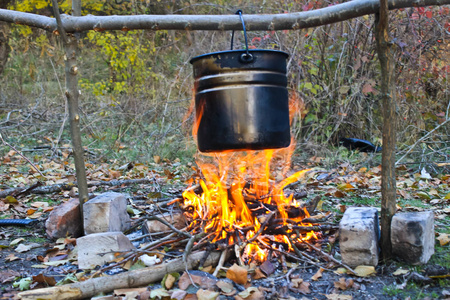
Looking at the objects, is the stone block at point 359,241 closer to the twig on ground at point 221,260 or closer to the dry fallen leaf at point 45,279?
the twig on ground at point 221,260

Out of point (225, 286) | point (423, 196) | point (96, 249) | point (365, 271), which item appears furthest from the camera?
point (423, 196)

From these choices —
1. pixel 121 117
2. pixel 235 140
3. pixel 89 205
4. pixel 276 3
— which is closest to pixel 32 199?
pixel 89 205

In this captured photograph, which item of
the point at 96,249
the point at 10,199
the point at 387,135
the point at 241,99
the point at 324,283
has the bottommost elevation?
the point at 324,283

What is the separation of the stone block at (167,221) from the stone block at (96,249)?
397mm

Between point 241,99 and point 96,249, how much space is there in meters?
1.23

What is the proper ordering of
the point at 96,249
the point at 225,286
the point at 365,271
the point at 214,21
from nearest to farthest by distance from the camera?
1. the point at 225,286
2. the point at 365,271
3. the point at 96,249
4. the point at 214,21

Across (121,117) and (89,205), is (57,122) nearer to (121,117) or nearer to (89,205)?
(121,117)

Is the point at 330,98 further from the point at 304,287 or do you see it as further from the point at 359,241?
the point at 304,287

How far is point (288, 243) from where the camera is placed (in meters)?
2.57

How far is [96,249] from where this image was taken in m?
2.45

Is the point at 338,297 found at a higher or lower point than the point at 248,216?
lower

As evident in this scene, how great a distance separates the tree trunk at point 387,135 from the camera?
2293 mm

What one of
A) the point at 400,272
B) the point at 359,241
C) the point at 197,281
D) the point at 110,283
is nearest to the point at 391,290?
the point at 400,272

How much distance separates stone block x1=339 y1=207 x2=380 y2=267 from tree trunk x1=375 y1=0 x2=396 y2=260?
0.21 ft
